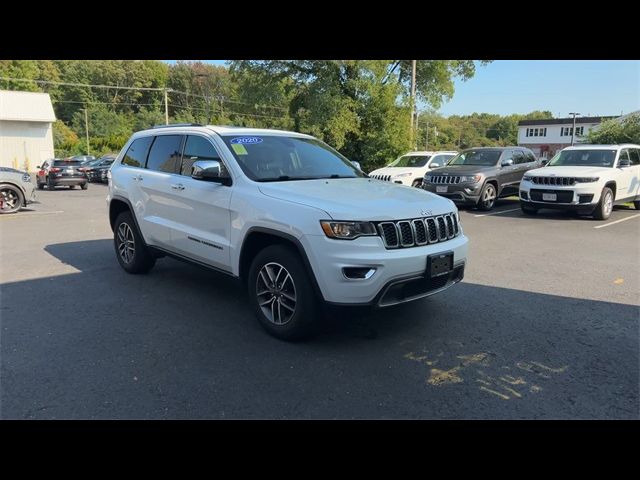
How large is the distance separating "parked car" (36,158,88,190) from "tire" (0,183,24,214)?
9654 mm

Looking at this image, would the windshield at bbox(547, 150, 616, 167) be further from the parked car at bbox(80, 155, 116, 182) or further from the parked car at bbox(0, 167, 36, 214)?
the parked car at bbox(80, 155, 116, 182)

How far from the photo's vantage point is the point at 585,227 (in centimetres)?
1083

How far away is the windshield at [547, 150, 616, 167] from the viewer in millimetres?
12580

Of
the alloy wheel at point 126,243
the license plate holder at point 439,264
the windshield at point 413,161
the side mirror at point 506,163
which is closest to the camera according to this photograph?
the license plate holder at point 439,264

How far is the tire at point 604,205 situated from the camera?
11625 mm

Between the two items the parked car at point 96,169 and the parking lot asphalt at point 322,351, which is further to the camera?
the parked car at point 96,169

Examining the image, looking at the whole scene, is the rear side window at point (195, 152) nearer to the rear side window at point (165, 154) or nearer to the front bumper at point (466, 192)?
the rear side window at point (165, 154)

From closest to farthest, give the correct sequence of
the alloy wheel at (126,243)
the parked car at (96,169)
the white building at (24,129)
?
the alloy wheel at (126,243)
the parked car at (96,169)
the white building at (24,129)

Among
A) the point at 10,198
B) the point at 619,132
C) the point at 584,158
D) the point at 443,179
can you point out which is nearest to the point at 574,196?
the point at 584,158

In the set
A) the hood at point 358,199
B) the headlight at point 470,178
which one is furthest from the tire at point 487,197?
the hood at point 358,199

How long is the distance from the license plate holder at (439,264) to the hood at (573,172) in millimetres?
8805

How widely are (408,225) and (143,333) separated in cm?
263

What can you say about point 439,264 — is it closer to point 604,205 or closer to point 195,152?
point 195,152
